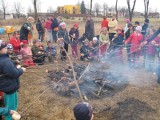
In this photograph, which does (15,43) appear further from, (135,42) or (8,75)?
(8,75)

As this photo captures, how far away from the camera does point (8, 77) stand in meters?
4.65

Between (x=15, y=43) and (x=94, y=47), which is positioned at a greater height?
(x=15, y=43)

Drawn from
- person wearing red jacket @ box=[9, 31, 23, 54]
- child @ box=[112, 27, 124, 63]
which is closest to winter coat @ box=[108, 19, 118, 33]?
child @ box=[112, 27, 124, 63]

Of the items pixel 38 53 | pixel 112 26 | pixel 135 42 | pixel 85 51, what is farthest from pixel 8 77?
pixel 112 26

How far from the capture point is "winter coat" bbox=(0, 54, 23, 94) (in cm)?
452

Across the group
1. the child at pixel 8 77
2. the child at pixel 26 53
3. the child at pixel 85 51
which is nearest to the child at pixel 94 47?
the child at pixel 85 51

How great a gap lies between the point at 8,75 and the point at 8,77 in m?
0.10

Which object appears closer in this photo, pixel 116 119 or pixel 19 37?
pixel 116 119

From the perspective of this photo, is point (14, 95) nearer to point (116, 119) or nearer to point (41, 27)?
point (116, 119)

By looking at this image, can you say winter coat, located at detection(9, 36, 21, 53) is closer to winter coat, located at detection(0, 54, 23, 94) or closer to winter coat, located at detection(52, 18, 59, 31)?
winter coat, located at detection(0, 54, 23, 94)

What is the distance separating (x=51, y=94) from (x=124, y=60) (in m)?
5.07

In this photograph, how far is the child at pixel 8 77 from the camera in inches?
178

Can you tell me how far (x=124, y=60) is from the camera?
1084 centimetres

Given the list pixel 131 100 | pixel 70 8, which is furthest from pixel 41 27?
pixel 70 8
